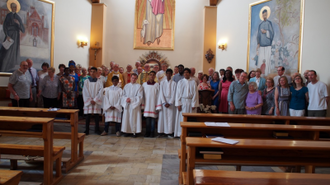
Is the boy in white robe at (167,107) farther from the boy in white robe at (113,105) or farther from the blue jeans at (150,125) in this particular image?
the boy in white robe at (113,105)

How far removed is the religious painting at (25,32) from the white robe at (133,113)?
12.9ft

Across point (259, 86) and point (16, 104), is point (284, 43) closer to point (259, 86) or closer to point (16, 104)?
point (259, 86)

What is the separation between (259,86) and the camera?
629 cm

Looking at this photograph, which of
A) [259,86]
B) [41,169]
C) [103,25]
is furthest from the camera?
[103,25]

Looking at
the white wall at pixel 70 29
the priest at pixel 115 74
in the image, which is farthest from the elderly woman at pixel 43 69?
the priest at pixel 115 74

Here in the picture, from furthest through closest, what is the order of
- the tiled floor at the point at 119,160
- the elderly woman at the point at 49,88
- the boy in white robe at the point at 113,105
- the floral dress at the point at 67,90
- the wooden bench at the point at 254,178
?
the floral dress at the point at 67,90, the elderly woman at the point at 49,88, the boy in white robe at the point at 113,105, the tiled floor at the point at 119,160, the wooden bench at the point at 254,178

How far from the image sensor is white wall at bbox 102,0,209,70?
10.8 m

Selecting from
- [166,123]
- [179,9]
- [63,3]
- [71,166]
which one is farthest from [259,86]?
[63,3]

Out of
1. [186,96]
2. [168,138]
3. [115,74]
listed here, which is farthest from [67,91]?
[186,96]

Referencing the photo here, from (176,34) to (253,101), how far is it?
6409 mm

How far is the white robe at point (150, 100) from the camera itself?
6044 mm

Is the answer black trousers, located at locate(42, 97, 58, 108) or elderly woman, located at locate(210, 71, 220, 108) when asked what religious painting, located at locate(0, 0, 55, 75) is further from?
elderly woman, located at locate(210, 71, 220, 108)

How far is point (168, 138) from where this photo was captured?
234 inches

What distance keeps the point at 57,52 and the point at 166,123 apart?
216 inches
